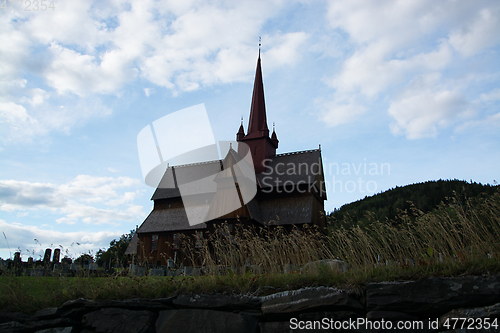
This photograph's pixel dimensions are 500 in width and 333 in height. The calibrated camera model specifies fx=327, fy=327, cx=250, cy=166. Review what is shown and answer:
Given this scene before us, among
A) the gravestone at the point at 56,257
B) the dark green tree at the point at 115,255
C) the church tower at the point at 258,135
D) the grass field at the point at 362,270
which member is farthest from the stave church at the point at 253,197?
the grass field at the point at 362,270

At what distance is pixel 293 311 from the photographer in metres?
5.38

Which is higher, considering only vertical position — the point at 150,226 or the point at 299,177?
the point at 299,177

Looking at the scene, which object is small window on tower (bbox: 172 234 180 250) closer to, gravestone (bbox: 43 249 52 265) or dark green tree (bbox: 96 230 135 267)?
dark green tree (bbox: 96 230 135 267)

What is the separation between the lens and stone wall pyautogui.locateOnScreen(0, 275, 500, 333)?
4.90m

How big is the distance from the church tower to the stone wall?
988 inches

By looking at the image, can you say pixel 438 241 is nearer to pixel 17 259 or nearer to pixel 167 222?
pixel 17 259

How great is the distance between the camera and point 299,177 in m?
28.4

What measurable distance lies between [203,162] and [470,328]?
29.1 metres

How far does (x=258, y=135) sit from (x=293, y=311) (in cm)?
2791

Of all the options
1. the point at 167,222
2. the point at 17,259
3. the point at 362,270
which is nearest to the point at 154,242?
the point at 167,222

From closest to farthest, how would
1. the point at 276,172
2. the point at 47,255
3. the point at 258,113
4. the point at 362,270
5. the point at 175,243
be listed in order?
1. the point at 362,270
2. the point at 47,255
3. the point at 175,243
4. the point at 276,172
5. the point at 258,113

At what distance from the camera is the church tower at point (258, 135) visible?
32.0 meters

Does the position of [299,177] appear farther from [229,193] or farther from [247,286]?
[247,286]

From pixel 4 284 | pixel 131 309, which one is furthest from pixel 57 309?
pixel 4 284
